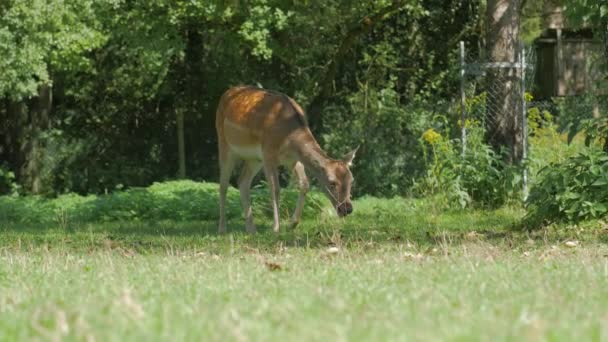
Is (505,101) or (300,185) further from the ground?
(505,101)

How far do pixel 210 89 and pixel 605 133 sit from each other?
15599mm

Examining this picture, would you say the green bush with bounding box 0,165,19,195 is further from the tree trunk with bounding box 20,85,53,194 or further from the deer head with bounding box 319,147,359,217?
the deer head with bounding box 319,147,359,217

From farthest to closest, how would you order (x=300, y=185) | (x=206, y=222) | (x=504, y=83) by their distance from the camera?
1. (x=504, y=83)
2. (x=206, y=222)
3. (x=300, y=185)

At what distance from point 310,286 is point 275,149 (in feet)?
26.7

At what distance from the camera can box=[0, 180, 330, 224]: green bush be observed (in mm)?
16875

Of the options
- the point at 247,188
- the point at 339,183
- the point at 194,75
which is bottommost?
the point at 247,188

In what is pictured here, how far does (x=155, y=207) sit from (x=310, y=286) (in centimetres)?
1109

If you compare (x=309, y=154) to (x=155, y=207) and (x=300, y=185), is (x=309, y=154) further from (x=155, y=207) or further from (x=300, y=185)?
(x=155, y=207)

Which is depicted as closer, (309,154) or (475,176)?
(309,154)

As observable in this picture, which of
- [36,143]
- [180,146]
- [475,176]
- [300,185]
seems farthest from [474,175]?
[36,143]

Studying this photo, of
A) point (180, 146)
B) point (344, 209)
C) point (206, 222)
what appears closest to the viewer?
point (344, 209)

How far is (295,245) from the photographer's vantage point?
36.1 feet

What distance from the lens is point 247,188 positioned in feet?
49.1

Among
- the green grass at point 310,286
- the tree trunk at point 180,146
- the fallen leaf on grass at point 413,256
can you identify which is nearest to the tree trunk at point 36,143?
the tree trunk at point 180,146
